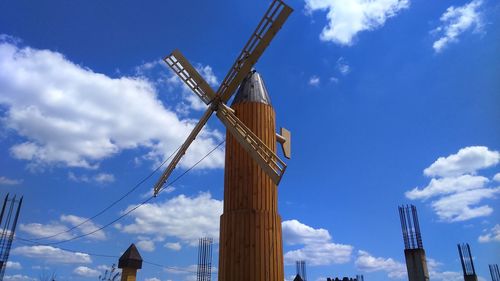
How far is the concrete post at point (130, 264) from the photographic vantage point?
9031mm

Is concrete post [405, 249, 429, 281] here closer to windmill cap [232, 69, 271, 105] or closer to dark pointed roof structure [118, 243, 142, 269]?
windmill cap [232, 69, 271, 105]

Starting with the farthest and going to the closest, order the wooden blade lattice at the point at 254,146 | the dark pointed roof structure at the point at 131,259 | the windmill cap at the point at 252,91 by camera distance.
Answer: the windmill cap at the point at 252,91, the dark pointed roof structure at the point at 131,259, the wooden blade lattice at the point at 254,146

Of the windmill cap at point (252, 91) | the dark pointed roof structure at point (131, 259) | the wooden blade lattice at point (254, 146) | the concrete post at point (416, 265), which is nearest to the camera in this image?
the wooden blade lattice at point (254, 146)

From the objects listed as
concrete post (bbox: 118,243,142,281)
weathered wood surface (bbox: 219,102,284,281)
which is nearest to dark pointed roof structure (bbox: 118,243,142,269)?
concrete post (bbox: 118,243,142,281)

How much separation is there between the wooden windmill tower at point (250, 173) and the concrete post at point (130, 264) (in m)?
2.04

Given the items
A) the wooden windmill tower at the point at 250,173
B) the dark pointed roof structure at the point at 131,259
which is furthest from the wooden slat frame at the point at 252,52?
the dark pointed roof structure at the point at 131,259

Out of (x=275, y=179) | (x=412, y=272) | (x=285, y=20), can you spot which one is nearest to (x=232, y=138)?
(x=275, y=179)

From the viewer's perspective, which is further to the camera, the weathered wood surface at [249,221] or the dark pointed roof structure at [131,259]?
the dark pointed roof structure at [131,259]

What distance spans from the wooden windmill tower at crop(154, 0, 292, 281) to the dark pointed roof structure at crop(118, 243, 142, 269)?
2023 millimetres

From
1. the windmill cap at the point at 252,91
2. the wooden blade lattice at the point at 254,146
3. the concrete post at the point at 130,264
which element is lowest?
the concrete post at the point at 130,264

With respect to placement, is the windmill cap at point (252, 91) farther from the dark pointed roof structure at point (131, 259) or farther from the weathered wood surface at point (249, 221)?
the dark pointed roof structure at point (131, 259)

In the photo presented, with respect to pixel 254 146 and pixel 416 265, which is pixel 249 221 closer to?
pixel 254 146

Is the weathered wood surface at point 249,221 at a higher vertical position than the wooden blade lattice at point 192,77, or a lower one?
lower

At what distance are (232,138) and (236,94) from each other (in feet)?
4.42
